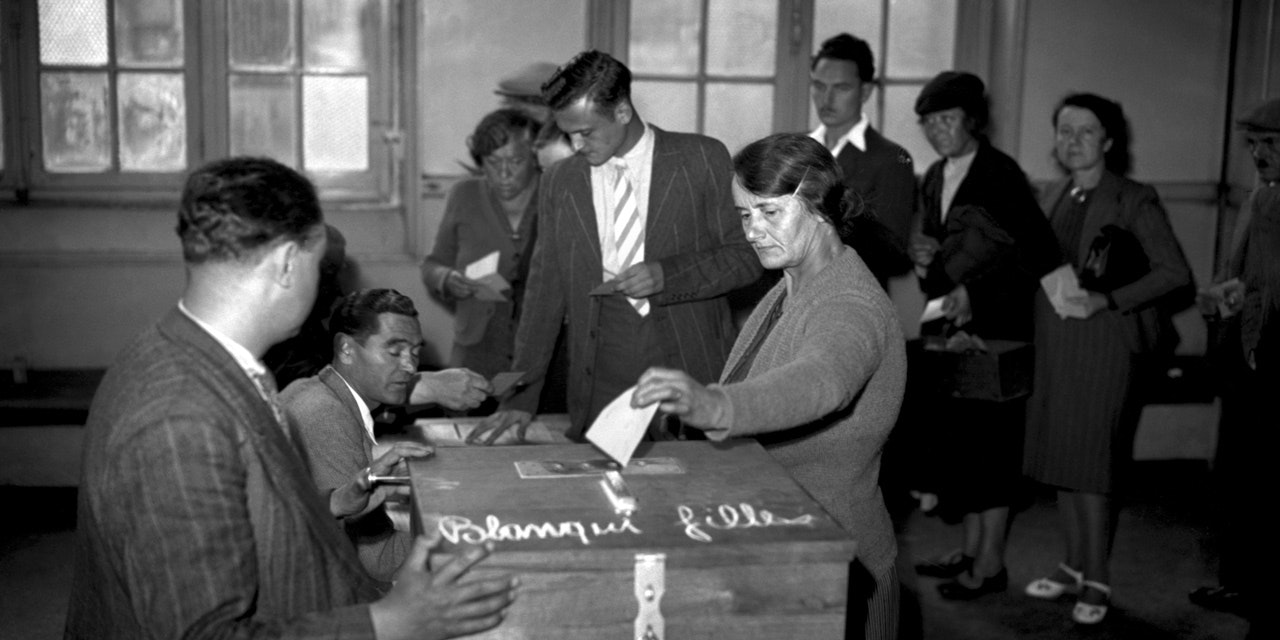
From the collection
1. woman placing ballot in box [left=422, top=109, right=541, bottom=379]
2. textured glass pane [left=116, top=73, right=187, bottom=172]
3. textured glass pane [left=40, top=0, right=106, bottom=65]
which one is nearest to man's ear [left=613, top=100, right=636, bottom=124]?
woman placing ballot in box [left=422, top=109, right=541, bottom=379]

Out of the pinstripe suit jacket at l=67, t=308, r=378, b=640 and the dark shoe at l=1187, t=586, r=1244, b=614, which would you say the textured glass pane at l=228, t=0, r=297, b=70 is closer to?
the dark shoe at l=1187, t=586, r=1244, b=614

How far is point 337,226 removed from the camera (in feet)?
21.3

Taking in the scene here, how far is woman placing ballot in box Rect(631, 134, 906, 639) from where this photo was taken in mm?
2717

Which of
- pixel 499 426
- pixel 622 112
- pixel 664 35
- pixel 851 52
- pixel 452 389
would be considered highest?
pixel 664 35

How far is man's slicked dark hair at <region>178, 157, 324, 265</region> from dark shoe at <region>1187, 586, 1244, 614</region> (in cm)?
428

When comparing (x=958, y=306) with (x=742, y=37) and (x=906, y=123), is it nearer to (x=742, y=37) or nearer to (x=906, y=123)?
(x=906, y=123)

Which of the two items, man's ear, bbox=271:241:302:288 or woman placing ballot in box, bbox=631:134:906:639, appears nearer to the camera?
man's ear, bbox=271:241:302:288

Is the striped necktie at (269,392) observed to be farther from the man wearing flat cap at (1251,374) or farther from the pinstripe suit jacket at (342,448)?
the man wearing flat cap at (1251,374)

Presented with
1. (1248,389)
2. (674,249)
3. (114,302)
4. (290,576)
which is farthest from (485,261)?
(290,576)

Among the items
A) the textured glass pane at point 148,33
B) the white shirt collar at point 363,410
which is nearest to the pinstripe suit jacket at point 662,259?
the white shirt collar at point 363,410

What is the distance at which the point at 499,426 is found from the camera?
399 centimetres

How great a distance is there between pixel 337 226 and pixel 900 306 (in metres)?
2.84

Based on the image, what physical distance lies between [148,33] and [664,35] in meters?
2.47

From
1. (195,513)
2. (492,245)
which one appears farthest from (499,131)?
(195,513)
